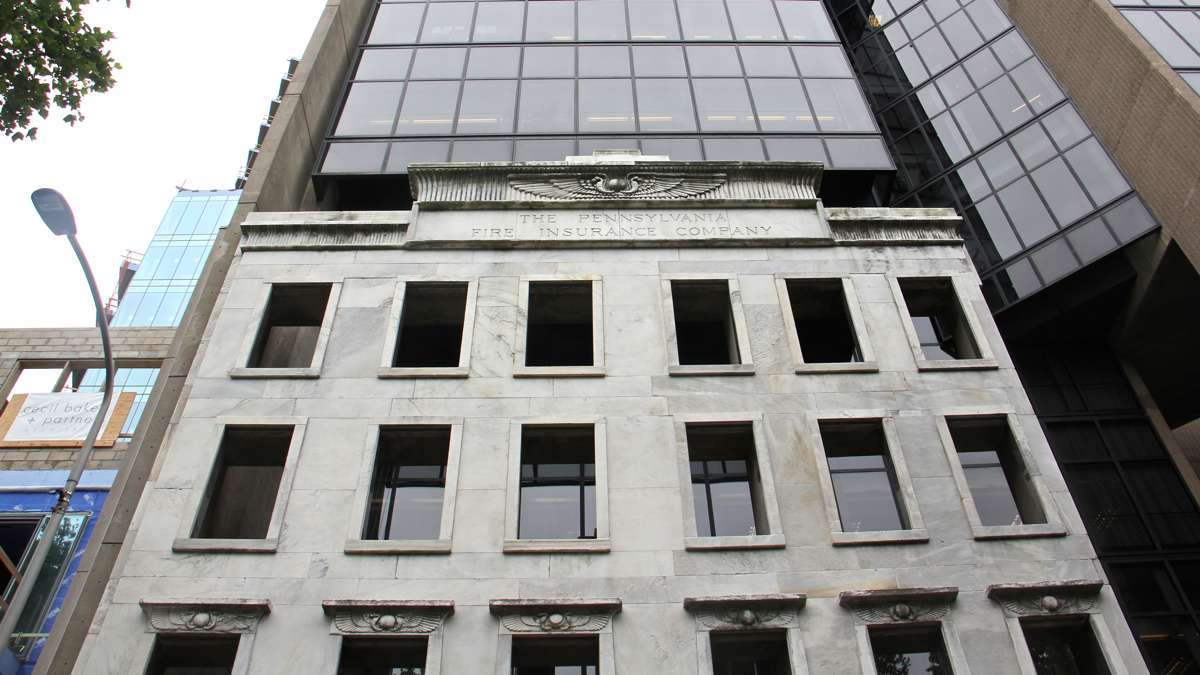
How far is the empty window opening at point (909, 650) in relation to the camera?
1403cm

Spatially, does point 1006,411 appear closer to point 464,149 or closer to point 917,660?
point 917,660

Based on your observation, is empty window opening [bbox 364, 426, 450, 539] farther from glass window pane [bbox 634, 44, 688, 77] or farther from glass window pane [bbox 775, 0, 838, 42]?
glass window pane [bbox 775, 0, 838, 42]

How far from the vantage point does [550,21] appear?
29750 millimetres

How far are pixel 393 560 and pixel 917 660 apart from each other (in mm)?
9512

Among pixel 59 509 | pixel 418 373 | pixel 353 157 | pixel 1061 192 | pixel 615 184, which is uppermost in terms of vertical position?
pixel 353 157


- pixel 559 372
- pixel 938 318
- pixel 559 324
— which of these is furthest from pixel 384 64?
pixel 938 318

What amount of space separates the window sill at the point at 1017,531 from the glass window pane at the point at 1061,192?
1316 cm

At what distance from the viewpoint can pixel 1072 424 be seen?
24.4m

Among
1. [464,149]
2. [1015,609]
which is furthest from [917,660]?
[464,149]

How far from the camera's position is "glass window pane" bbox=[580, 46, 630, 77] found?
27469mm

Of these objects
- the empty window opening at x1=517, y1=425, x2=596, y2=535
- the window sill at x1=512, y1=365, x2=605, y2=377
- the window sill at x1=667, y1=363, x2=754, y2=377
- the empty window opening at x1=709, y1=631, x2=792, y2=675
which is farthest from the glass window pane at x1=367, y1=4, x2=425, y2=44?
the empty window opening at x1=709, y1=631, x2=792, y2=675

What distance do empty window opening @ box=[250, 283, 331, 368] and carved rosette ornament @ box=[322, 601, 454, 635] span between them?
7.18 m

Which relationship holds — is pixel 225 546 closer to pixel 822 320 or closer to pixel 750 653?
pixel 750 653

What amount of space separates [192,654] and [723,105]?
21.0 meters
